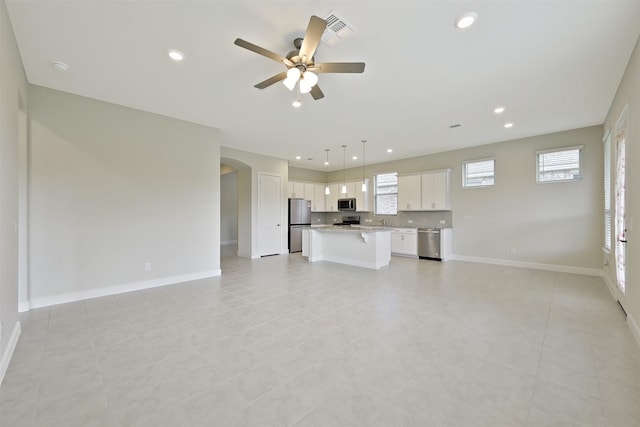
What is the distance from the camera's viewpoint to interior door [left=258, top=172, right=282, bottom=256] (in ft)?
24.1

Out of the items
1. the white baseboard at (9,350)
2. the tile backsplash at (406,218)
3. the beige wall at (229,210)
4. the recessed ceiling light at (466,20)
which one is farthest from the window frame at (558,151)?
the beige wall at (229,210)

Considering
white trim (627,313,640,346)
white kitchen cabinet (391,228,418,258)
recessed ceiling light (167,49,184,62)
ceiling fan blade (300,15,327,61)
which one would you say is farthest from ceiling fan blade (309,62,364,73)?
white kitchen cabinet (391,228,418,258)

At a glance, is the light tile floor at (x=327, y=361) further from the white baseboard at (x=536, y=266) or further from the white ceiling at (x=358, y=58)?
the white ceiling at (x=358, y=58)

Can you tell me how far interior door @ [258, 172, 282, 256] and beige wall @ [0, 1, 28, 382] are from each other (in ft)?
16.0

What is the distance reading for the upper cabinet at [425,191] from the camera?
694 centimetres

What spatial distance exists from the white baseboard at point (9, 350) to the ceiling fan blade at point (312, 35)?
3423 mm

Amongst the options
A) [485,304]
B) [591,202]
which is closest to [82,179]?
[485,304]

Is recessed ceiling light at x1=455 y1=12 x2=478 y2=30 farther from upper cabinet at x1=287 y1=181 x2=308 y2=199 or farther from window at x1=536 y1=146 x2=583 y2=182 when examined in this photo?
upper cabinet at x1=287 y1=181 x2=308 y2=199

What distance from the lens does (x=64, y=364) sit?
216 centimetres

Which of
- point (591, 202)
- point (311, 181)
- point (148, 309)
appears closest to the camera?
point (148, 309)

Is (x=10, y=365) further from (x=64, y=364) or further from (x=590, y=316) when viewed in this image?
(x=590, y=316)

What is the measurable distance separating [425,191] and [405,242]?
1.49 m

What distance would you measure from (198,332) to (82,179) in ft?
9.56

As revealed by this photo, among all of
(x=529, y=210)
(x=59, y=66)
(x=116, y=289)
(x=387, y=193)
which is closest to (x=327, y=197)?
(x=387, y=193)
